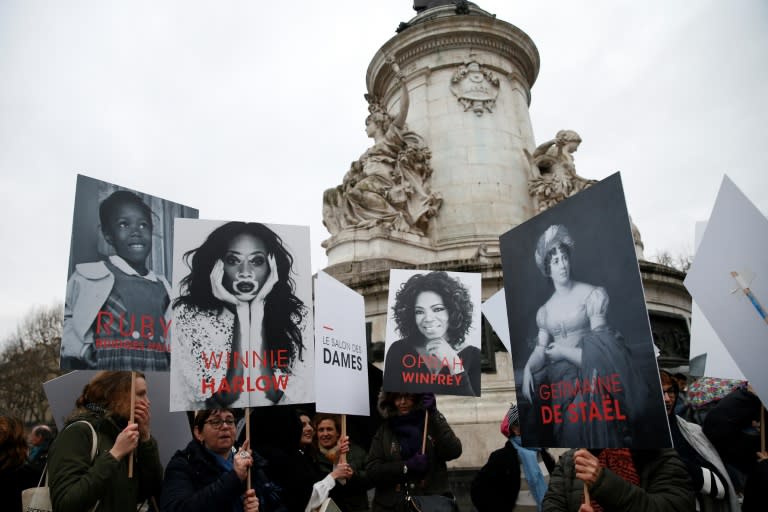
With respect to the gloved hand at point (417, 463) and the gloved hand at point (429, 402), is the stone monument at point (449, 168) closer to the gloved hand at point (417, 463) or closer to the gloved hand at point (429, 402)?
the gloved hand at point (429, 402)

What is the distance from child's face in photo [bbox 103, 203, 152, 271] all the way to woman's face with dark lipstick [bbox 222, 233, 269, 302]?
57 cm

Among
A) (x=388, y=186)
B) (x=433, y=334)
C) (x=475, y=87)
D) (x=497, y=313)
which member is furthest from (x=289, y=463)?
(x=475, y=87)

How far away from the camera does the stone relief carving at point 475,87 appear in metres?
13.1

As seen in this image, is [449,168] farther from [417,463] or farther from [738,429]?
[738,429]

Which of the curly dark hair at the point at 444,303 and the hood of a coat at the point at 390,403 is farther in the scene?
the curly dark hair at the point at 444,303

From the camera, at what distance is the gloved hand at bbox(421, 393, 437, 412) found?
13.3ft

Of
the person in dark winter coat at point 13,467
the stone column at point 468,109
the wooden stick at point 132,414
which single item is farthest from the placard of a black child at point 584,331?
the stone column at point 468,109

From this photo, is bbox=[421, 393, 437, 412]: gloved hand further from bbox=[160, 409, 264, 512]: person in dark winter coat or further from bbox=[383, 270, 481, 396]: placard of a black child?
bbox=[160, 409, 264, 512]: person in dark winter coat

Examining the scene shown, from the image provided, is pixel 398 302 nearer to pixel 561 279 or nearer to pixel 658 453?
pixel 561 279

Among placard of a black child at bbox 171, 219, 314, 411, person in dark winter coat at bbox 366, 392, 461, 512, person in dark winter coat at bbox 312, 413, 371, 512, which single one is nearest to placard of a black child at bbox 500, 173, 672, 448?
person in dark winter coat at bbox 366, 392, 461, 512

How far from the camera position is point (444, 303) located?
461cm

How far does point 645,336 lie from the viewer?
257cm

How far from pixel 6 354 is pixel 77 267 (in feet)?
130

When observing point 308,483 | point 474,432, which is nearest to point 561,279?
point 308,483
